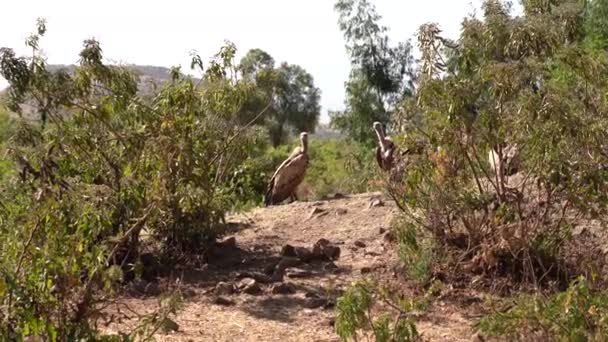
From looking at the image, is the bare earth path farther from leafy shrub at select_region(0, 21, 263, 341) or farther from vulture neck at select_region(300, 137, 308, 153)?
vulture neck at select_region(300, 137, 308, 153)

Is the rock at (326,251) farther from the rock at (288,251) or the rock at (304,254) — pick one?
the rock at (288,251)

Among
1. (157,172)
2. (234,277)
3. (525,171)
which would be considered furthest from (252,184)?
(157,172)

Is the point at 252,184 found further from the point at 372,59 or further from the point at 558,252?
the point at 372,59

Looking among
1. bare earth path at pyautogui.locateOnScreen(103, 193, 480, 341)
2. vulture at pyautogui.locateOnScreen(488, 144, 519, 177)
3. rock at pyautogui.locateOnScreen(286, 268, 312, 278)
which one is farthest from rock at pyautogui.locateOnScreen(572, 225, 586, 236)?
rock at pyautogui.locateOnScreen(286, 268, 312, 278)

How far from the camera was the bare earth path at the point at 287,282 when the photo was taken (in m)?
6.71

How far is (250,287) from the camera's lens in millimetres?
7645

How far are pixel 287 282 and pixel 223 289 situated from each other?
55 centimetres

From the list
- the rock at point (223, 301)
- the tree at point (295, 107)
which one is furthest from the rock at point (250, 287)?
the tree at point (295, 107)

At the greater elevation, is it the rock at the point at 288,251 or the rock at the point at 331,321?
the rock at the point at 288,251

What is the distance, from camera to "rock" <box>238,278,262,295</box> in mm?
7645

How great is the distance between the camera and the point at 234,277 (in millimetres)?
8172

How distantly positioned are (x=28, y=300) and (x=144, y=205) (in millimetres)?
1921

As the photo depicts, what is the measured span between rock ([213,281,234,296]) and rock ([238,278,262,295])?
2.9 inches

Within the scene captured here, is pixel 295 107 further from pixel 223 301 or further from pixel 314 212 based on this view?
pixel 223 301
